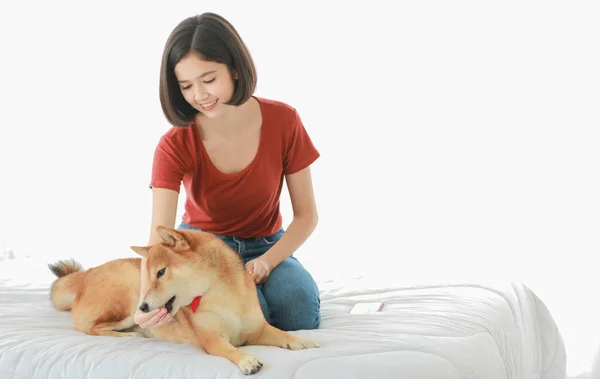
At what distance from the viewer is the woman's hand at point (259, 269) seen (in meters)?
2.20

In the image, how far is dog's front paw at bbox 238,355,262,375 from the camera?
1.69 metres

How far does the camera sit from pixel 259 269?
7.30ft

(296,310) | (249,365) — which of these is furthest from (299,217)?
(249,365)

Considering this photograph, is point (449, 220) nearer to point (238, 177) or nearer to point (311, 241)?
point (311, 241)

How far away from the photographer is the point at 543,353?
103 inches

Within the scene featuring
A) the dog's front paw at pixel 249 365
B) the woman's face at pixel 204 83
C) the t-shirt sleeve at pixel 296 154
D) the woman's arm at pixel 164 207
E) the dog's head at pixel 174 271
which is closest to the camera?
the dog's front paw at pixel 249 365

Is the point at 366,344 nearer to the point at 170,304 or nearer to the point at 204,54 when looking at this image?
the point at 170,304

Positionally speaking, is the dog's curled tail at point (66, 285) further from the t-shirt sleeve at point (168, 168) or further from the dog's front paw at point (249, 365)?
the dog's front paw at point (249, 365)

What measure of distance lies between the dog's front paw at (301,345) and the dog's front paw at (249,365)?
18 centimetres

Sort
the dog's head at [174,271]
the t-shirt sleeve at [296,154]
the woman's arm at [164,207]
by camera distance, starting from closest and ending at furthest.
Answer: the dog's head at [174,271], the woman's arm at [164,207], the t-shirt sleeve at [296,154]

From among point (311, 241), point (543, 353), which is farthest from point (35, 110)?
point (543, 353)

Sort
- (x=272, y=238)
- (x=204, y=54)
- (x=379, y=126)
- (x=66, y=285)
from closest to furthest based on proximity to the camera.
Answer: (x=204, y=54) < (x=66, y=285) < (x=272, y=238) < (x=379, y=126)

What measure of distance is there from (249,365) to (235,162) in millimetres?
840

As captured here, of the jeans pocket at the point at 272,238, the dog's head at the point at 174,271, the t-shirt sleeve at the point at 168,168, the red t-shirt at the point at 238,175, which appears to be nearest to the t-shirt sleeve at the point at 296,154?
the red t-shirt at the point at 238,175
